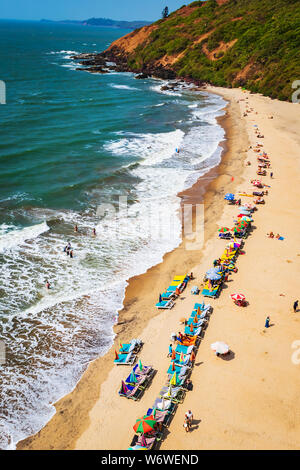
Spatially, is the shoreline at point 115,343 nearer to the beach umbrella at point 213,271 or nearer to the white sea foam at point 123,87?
the beach umbrella at point 213,271

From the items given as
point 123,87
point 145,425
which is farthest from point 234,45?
point 145,425

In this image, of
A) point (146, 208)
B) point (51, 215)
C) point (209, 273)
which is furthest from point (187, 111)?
point (209, 273)

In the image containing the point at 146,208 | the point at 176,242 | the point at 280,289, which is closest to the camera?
the point at 280,289

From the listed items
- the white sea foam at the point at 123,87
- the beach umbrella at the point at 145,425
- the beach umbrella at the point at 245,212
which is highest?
the white sea foam at the point at 123,87

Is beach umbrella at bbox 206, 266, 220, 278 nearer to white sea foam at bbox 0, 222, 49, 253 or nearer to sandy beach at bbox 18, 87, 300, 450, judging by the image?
sandy beach at bbox 18, 87, 300, 450

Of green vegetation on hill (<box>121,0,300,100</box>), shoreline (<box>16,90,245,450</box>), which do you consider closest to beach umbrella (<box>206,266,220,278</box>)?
shoreline (<box>16,90,245,450</box>)

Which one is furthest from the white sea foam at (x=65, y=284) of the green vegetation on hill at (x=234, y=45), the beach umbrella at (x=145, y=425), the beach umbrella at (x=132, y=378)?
the green vegetation on hill at (x=234, y=45)
